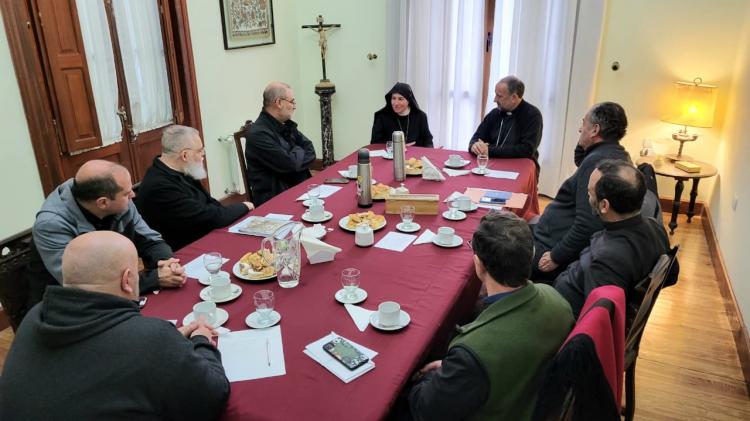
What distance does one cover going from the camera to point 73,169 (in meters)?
3.44

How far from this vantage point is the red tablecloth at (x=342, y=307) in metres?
1.41

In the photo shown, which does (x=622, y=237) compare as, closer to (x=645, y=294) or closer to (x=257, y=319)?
(x=645, y=294)

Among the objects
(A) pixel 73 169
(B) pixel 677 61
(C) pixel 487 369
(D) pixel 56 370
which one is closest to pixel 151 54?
(A) pixel 73 169

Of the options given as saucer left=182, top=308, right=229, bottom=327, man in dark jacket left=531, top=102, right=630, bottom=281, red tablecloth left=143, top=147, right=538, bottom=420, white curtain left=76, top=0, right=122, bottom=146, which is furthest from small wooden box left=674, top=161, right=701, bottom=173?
white curtain left=76, top=0, right=122, bottom=146

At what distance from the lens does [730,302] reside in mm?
3168

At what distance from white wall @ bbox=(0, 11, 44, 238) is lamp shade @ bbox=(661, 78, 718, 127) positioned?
464cm

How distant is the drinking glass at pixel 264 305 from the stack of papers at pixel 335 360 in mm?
215

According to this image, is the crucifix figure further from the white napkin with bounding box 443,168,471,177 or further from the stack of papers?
the stack of papers

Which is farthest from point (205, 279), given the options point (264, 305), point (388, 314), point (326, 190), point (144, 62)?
point (144, 62)

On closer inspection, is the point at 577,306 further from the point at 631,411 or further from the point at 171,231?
the point at 171,231

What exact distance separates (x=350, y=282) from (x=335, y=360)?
1.28ft

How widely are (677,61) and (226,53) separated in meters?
3.82

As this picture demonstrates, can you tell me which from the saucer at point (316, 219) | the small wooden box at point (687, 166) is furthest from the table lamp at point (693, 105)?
the saucer at point (316, 219)

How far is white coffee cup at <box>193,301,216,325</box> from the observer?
5.73 ft
